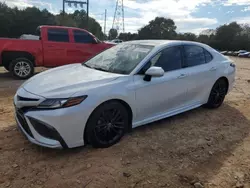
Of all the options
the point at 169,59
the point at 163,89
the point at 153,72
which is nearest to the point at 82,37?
the point at 169,59

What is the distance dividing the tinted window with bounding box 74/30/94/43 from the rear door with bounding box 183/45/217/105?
17.4 feet

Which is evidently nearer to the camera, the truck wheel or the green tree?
the truck wheel

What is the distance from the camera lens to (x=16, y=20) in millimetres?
40125

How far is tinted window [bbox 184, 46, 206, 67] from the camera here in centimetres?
454

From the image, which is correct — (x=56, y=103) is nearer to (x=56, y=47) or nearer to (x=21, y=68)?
(x=21, y=68)

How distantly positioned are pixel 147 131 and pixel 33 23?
41450 mm

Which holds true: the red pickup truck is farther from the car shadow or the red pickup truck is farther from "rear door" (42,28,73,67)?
the car shadow

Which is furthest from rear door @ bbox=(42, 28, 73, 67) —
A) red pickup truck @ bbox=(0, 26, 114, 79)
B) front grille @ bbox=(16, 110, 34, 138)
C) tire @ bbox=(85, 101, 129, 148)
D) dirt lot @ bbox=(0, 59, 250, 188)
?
tire @ bbox=(85, 101, 129, 148)

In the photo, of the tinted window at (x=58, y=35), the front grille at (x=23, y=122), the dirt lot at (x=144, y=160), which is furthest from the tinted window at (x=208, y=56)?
the tinted window at (x=58, y=35)

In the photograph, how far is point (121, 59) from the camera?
4105 millimetres

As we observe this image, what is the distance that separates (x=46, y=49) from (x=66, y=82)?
580 cm

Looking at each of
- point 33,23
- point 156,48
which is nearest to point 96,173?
point 156,48

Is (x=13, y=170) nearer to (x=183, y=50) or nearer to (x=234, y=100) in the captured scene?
(x=183, y=50)

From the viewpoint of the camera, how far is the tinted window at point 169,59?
404cm
